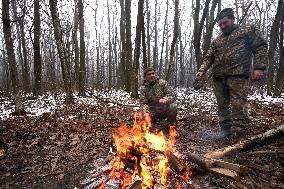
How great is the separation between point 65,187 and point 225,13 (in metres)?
4.34

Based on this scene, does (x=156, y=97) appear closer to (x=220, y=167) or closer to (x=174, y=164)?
(x=174, y=164)

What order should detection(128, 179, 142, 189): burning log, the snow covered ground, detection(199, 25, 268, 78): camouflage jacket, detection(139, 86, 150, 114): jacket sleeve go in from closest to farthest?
detection(128, 179, 142, 189): burning log → detection(199, 25, 268, 78): camouflage jacket → detection(139, 86, 150, 114): jacket sleeve → the snow covered ground

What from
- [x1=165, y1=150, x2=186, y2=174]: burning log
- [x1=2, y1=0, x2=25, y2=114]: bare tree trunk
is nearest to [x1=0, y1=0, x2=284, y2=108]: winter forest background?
[x1=2, y1=0, x2=25, y2=114]: bare tree trunk

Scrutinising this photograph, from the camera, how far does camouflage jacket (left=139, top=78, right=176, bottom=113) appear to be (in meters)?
6.19

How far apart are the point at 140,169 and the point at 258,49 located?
10.9ft

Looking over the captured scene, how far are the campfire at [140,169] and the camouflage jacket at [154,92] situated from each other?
2225 millimetres

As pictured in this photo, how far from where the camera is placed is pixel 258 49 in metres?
5.05

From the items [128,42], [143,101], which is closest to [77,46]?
[128,42]

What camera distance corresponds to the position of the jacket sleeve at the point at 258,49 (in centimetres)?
493

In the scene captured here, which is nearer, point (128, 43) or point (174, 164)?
point (174, 164)

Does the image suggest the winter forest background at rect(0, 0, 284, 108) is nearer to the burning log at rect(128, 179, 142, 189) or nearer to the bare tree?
the bare tree

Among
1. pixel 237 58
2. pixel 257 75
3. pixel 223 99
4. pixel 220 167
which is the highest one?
pixel 237 58

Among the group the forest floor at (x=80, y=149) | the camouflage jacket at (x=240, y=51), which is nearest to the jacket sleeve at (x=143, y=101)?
the forest floor at (x=80, y=149)

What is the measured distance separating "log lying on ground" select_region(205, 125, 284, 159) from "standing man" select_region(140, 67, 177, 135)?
211 centimetres
